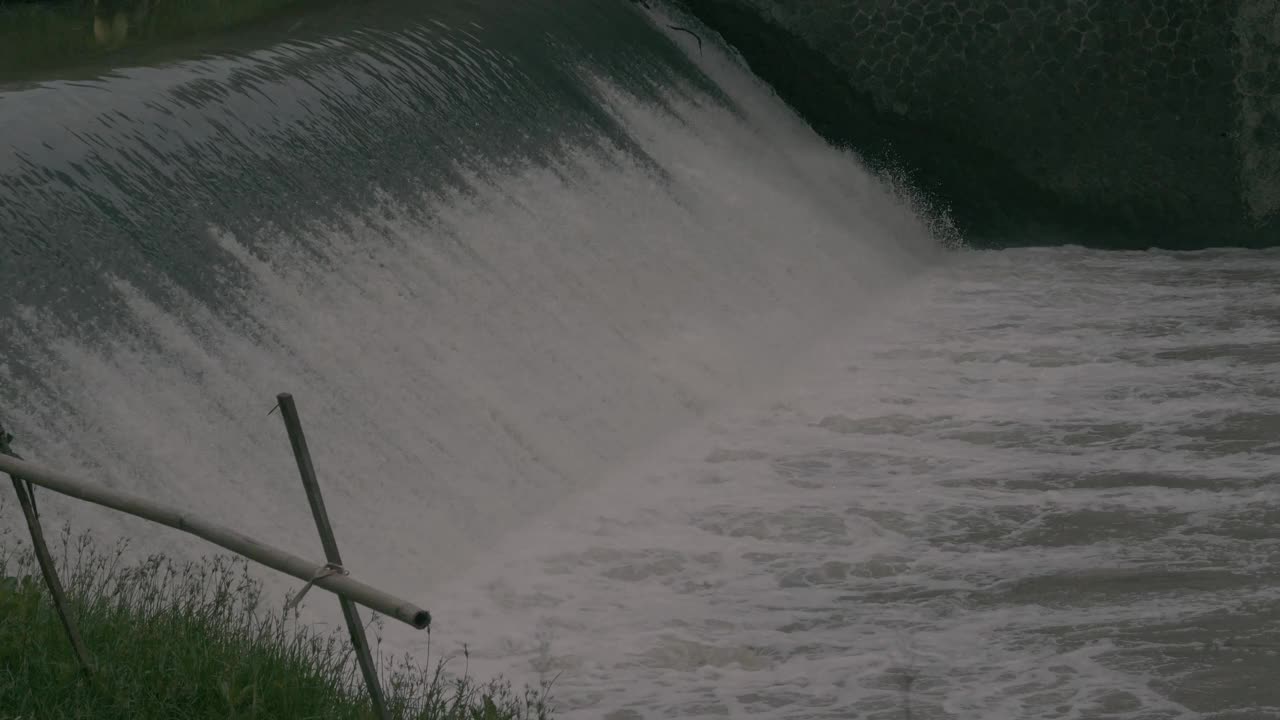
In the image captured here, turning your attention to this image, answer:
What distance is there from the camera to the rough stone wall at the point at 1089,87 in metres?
12.3

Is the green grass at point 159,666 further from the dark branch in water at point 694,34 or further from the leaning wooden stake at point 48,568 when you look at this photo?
the dark branch in water at point 694,34

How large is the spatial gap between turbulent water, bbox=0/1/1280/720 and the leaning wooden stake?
135cm

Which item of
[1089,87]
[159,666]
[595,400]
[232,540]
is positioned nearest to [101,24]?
[595,400]

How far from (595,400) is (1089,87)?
20.1ft

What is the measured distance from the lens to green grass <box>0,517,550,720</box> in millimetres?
4066

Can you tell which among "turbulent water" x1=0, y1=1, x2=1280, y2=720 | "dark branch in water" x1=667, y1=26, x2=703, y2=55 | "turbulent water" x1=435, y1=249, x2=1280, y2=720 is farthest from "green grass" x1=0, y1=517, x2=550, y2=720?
"dark branch in water" x1=667, y1=26, x2=703, y2=55

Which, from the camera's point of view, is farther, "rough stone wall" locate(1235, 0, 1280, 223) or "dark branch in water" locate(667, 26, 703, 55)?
"dark branch in water" locate(667, 26, 703, 55)

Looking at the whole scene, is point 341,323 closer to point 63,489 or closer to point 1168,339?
point 63,489

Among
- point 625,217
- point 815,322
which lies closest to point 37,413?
point 625,217

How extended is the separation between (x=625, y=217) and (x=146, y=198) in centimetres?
338

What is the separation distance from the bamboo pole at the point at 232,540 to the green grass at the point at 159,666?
0.44 meters

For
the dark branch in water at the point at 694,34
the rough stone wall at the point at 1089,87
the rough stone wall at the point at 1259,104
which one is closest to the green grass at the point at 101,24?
the dark branch in water at the point at 694,34

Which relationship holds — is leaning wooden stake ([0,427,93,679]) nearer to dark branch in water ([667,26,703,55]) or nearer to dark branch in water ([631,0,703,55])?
dark branch in water ([631,0,703,55])

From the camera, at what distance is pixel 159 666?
418 centimetres
